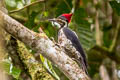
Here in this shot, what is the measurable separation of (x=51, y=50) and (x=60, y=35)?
135cm

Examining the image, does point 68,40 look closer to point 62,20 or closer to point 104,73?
point 62,20

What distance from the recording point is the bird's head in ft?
11.5

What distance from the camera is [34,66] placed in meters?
2.73

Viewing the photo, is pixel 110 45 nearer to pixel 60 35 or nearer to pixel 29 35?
pixel 60 35

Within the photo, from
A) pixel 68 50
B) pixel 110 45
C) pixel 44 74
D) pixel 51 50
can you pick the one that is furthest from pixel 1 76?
pixel 110 45

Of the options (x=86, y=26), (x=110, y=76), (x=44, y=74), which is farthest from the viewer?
(x=110, y=76)

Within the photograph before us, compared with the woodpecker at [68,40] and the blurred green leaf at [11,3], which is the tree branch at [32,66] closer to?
the woodpecker at [68,40]

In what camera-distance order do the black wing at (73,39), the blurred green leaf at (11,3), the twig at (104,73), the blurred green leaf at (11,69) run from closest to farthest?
1. the blurred green leaf at (11,69)
2. the black wing at (73,39)
3. the twig at (104,73)
4. the blurred green leaf at (11,3)

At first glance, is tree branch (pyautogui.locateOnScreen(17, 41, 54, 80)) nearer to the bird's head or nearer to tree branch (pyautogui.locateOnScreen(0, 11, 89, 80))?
tree branch (pyautogui.locateOnScreen(0, 11, 89, 80))

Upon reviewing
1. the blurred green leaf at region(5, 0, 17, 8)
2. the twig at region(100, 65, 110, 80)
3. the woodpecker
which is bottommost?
the twig at region(100, 65, 110, 80)

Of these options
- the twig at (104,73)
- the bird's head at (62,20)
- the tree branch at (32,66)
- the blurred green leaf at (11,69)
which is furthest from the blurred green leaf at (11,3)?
the blurred green leaf at (11,69)

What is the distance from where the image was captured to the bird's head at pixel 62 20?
351 centimetres

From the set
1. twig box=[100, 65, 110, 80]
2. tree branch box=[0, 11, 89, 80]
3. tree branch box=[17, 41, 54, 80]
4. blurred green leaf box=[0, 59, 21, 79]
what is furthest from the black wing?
twig box=[100, 65, 110, 80]

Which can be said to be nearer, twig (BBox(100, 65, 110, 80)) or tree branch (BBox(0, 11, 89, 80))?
tree branch (BBox(0, 11, 89, 80))
